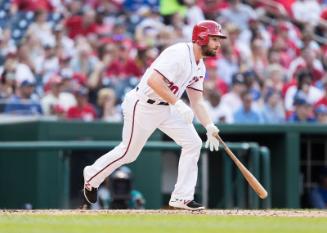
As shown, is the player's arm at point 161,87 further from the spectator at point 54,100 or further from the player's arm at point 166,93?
the spectator at point 54,100

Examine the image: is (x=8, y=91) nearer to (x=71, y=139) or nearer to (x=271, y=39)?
(x=71, y=139)

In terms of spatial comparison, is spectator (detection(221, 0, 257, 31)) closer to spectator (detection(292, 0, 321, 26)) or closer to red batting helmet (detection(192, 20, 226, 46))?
spectator (detection(292, 0, 321, 26))

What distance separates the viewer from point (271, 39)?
16.6 metres

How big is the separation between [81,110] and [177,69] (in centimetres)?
454

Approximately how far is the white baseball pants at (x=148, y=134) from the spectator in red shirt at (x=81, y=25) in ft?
19.6

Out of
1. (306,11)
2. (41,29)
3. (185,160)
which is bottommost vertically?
(185,160)

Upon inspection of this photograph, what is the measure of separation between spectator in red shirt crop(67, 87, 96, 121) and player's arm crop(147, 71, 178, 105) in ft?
14.2

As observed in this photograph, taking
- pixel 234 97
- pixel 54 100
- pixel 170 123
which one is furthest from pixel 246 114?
pixel 170 123

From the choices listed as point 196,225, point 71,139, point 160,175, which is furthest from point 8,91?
point 196,225

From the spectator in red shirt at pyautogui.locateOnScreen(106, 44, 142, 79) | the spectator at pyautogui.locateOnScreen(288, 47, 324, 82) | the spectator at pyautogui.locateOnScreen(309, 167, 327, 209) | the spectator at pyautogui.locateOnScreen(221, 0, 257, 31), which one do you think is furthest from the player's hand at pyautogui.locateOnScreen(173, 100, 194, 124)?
the spectator at pyautogui.locateOnScreen(221, 0, 257, 31)

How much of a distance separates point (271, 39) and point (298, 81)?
1.73 meters

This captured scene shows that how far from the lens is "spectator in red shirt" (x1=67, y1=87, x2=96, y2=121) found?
1283 centimetres

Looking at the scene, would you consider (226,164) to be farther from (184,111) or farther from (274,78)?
(184,111)

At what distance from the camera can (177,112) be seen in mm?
8812
